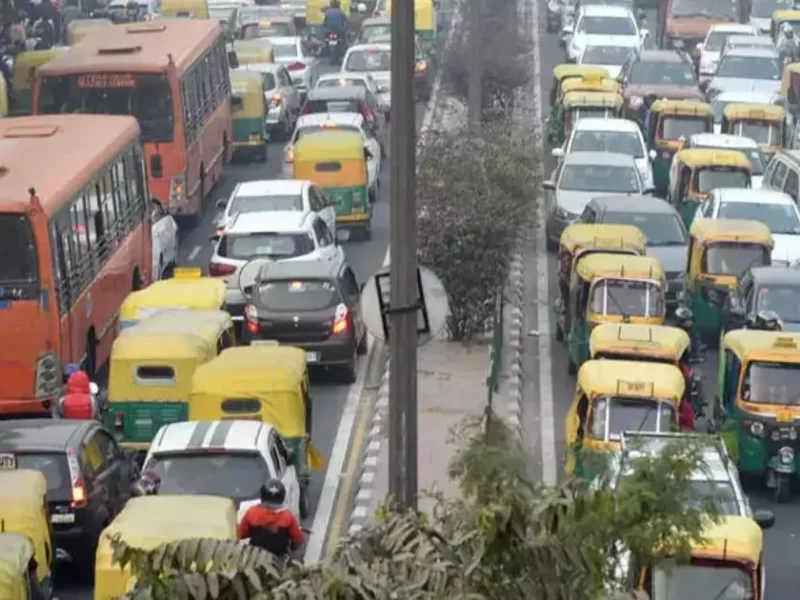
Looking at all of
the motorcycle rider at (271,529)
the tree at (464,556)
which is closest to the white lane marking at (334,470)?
the motorcycle rider at (271,529)

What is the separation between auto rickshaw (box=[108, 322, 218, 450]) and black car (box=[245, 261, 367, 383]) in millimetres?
2866

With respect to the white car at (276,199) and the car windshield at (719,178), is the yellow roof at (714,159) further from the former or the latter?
the white car at (276,199)

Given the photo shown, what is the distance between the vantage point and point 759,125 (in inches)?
1448

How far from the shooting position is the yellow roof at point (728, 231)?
26172 millimetres

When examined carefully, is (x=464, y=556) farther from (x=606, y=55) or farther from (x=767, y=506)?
(x=606, y=55)

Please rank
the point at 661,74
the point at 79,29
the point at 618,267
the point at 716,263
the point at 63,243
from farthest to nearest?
the point at 79,29 < the point at 661,74 < the point at 716,263 < the point at 618,267 < the point at 63,243

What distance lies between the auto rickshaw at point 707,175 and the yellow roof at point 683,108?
4.87m

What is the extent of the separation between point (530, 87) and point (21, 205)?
2588 cm

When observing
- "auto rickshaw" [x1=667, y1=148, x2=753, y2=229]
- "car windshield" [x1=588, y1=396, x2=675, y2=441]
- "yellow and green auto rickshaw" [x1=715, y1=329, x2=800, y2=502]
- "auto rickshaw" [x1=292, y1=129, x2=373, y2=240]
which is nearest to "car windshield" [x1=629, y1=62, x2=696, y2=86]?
"auto rickshaw" [x1=667, y1=148, x2=753, y2=229]

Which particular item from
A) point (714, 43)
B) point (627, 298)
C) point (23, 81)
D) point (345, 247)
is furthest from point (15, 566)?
point (714, 43)

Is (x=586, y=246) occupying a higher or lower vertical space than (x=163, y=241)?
higher

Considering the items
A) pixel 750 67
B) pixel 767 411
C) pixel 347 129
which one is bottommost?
pixel 750 67

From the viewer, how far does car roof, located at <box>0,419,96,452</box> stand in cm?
1684

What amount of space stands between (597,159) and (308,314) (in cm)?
951
